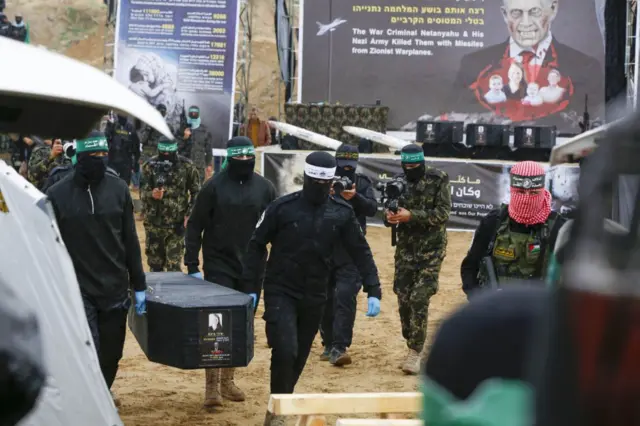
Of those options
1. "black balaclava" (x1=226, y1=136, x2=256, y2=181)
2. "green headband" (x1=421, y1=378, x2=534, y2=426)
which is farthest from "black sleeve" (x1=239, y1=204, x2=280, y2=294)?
"green headband" (x1=421, y1=378, x2=534, y2=426)

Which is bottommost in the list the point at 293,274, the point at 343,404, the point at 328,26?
the point at 343,404

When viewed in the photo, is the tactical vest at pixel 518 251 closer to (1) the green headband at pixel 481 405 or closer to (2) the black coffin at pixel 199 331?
(2) the black coffin at pixel 199 331

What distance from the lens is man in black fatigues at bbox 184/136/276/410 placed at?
28.9ft

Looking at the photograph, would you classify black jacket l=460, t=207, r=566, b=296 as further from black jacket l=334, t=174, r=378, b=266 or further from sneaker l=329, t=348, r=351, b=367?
sneaker l=329, t=348, r=351, b=367

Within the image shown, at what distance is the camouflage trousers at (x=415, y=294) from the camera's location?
959cm

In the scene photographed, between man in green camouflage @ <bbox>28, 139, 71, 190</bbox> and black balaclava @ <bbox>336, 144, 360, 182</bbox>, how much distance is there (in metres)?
2.73

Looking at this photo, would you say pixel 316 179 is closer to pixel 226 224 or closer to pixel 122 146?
pixel 226 224

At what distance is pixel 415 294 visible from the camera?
9.68 meters

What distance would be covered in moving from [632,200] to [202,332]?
6199 millimetres

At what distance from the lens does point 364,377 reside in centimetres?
990

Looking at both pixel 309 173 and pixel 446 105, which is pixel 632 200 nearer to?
pixel 309 173

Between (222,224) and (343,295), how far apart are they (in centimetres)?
164

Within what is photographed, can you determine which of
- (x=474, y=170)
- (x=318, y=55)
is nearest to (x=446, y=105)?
(x=318, y=55)

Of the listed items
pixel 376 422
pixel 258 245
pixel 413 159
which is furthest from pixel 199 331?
pixel 413 159
